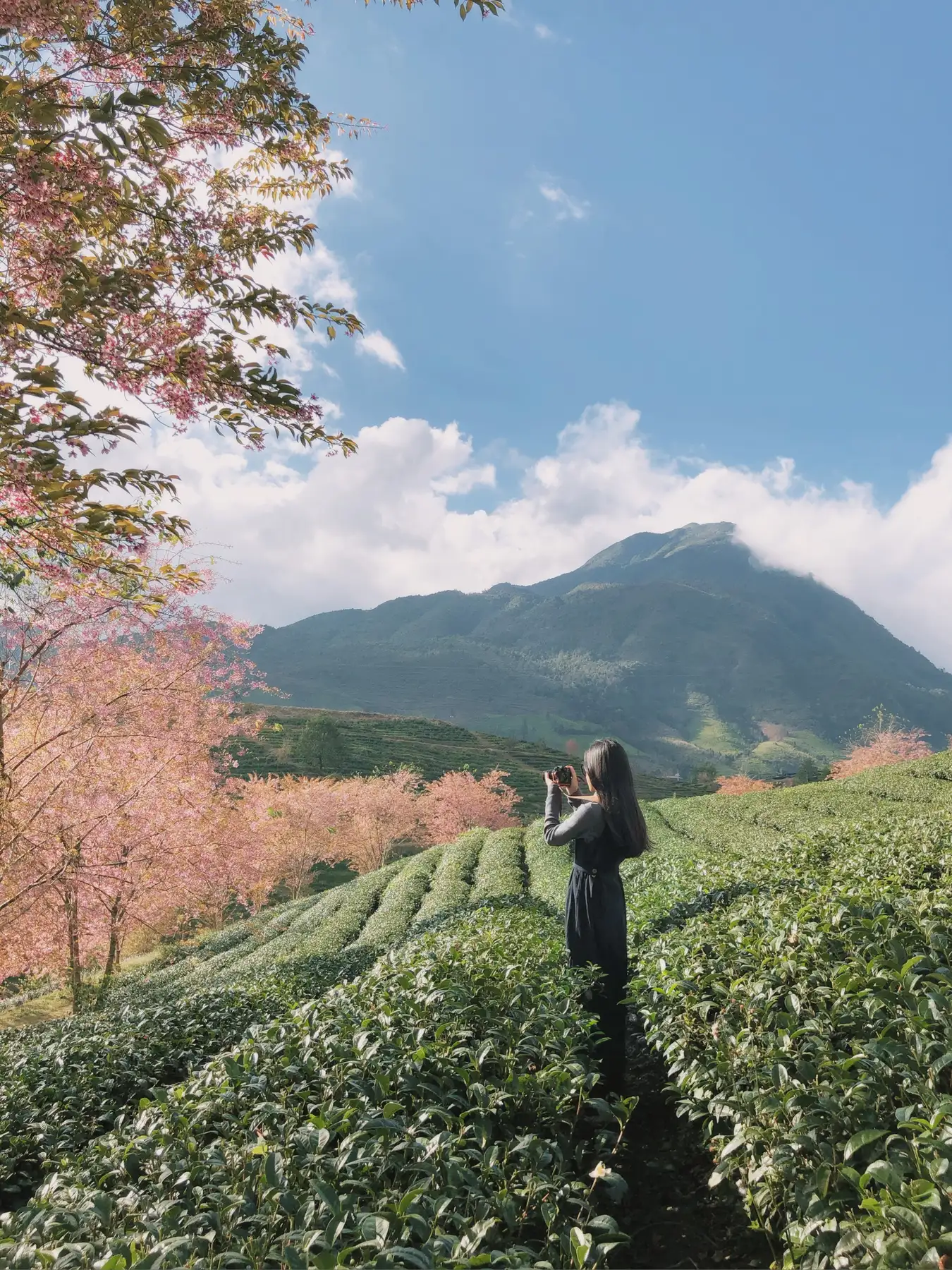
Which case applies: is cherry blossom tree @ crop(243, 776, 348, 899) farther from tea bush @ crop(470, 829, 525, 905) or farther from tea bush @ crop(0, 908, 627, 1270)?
tea bush @ crop(0, 908, 627, 1270)

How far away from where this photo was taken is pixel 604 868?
5.40m

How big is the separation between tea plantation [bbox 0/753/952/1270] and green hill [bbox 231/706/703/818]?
4528 centimetres

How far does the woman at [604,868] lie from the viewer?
17.4ft

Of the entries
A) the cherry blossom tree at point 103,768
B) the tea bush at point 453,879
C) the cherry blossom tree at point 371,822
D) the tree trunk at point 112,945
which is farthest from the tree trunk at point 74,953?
the cherry blossom tree at point 371,822

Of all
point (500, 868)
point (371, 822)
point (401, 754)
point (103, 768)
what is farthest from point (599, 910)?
point (401, 754)

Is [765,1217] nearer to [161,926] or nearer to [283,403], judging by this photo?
[283,403]

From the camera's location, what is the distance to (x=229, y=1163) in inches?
101

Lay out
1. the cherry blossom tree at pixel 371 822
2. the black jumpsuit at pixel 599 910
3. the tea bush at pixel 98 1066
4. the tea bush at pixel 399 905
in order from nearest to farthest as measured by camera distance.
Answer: the tea bush at pixel 98 1066, the black jumpsuit at pixel 599 910, the tea bush at pixel 399 905, the cherry blossom tree at pixel 371 822

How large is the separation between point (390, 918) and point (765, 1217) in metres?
15.6

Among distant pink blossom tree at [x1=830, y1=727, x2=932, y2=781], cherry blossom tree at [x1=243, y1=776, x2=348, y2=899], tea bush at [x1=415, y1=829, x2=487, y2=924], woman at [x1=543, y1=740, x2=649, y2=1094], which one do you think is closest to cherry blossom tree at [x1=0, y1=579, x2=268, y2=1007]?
woman at [x1=543, y1=740, x2=649, y2=1094]

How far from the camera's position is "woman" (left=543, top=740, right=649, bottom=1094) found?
17.4 ft

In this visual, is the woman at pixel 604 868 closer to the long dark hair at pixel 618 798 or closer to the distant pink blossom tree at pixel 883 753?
the long dark hair at pixel 618 798

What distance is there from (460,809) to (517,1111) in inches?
1559

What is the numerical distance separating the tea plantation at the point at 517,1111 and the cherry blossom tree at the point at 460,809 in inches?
1399
